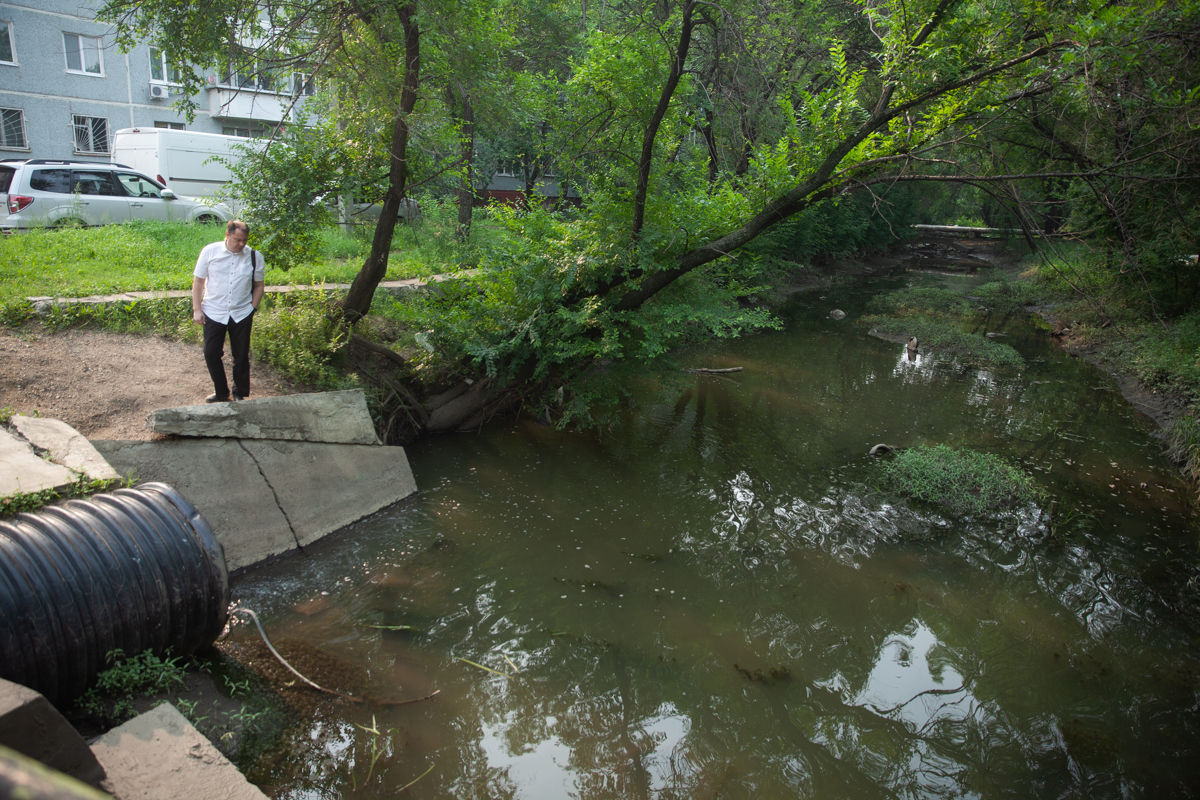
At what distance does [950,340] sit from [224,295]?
15.2 metres

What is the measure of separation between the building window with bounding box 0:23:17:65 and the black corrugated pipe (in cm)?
2268

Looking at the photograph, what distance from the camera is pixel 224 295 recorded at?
6.34 metres

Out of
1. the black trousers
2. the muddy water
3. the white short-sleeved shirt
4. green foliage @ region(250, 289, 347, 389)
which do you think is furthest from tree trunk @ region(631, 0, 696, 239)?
the black trousers

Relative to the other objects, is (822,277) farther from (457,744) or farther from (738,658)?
(457,744)

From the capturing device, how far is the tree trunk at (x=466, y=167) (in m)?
8.76

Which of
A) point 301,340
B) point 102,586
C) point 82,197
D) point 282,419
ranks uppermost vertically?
point 82,197

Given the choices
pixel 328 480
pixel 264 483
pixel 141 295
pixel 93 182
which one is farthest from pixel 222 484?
pixel 93 182

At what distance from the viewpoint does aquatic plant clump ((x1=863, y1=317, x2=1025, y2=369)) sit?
15.0m

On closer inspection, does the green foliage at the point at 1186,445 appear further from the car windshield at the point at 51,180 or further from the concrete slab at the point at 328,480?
the car windshield at the point at 51,180

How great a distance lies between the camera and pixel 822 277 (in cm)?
2528

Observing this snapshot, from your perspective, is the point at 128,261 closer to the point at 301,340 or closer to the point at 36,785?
the point at 301,340

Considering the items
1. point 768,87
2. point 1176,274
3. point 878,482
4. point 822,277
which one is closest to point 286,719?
point 878,482

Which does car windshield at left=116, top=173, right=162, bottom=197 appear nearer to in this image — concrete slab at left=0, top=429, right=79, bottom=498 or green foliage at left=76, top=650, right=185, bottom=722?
concrete slab at left=0, top=429, right=79, bottom=498

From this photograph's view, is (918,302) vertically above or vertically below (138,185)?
below
